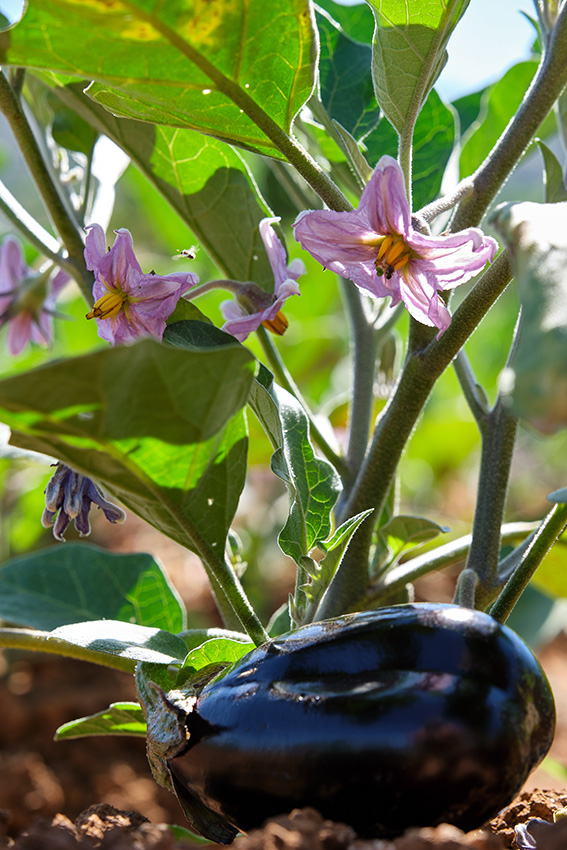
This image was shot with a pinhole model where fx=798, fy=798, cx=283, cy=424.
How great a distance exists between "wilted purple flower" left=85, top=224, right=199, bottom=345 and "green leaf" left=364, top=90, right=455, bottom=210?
0.30 metres

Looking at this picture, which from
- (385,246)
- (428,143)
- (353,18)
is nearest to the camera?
(385,246)

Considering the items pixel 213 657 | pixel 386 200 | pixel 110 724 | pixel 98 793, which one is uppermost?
pixel 386 200

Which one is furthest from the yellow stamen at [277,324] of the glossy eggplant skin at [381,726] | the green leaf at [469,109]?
the green leaf at [469,109]

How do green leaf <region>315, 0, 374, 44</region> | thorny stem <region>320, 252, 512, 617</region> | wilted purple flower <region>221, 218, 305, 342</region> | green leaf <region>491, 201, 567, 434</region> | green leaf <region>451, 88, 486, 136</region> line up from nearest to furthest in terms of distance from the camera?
green leaf <region>491, 201, 567, 434</region>
thorny stem <region>320, 252, 512, 617</region>
wilted purple flower <region>221, 218, 305, 342</region>
green leaf <region>315, 0, 374, 44</region>
green leaf <region>451, 88, 486, 136</region>

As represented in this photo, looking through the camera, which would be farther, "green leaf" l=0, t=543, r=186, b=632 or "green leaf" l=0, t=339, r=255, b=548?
"green leaf" l=0, t=543, r=186, b=632

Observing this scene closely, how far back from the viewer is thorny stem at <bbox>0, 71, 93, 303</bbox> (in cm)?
73

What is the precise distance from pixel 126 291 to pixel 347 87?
352 millimetres

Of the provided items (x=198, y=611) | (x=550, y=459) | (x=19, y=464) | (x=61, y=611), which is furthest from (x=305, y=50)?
(x=550, y=459)

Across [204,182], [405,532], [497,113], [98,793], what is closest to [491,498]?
[405,532]

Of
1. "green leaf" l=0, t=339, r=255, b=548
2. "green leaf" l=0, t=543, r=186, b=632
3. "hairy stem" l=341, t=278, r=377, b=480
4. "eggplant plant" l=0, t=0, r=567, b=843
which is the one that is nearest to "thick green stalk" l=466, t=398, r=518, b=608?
"eggplant plant" l=0, t=0, r=567, b=843

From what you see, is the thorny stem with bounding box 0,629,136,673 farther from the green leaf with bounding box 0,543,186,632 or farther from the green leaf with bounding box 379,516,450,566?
the green leaf with bounding box 379,516,450,566

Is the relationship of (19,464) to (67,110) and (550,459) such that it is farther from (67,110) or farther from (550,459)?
(550,459)

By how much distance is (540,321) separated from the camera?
0.40 metres

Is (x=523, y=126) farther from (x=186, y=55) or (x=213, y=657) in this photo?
(x=213, y=657)
